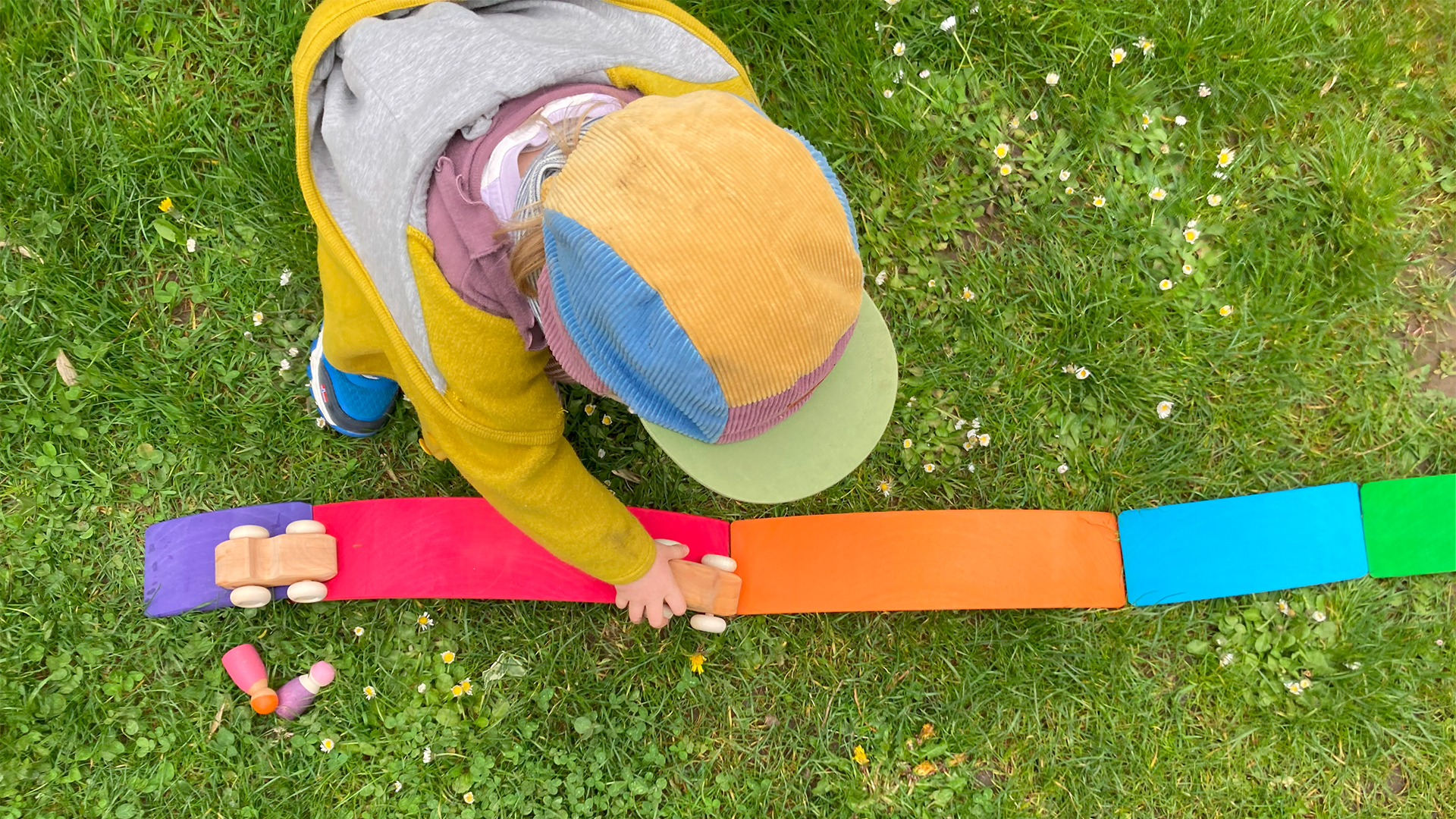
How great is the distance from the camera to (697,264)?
103 centimetres

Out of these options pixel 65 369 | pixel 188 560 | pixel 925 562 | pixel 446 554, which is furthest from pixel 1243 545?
pixel 65 369

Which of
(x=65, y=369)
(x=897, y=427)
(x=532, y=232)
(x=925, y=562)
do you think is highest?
(x=532, y=232)

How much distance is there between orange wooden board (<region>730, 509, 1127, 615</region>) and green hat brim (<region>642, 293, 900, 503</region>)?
72 centimetres

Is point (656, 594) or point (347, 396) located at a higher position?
point (347, 396)

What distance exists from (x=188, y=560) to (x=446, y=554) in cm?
58

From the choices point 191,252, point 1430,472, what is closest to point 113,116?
point 191,252

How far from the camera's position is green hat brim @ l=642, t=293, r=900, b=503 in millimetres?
1424

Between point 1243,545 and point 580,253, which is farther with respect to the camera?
point 1243,545

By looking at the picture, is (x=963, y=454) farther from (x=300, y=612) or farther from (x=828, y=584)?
(x=300, y=612)

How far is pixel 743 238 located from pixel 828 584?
4.25 ft

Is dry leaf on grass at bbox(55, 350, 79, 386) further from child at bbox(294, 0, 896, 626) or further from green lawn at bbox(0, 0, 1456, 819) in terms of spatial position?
child at bbox(294, 0, 896, 626)

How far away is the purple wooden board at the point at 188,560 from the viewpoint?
208 centimetres

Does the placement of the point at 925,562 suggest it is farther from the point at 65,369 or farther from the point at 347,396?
the point at 65,369

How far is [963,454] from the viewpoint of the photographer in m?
2.24
